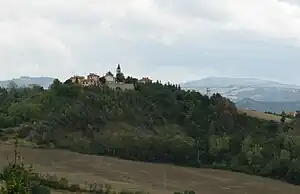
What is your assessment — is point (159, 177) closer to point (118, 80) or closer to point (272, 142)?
point (272, 142)

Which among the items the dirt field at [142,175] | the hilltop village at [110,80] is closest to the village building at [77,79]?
the hilltop village at [110,80]

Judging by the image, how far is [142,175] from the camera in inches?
2501

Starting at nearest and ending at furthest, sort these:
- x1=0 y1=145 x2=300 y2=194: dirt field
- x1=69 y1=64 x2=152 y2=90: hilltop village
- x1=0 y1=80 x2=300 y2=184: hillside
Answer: x1=0 y1=145 x2=300 y2=194: dirt field, x1=0 y1=80 x2=300 y2=184: hillside, x1=69 y1=64 x2=152 y2=90: hilltop village

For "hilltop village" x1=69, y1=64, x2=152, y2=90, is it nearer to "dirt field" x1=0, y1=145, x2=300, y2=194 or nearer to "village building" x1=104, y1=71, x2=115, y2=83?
"village building" x1=104, y1=71, x2=115, y2=83

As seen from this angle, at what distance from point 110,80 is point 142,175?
121 feet

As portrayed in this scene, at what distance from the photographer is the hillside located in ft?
243

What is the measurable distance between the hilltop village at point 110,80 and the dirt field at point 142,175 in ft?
67.8

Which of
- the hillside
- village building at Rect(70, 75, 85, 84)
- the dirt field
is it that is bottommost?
the dirt field

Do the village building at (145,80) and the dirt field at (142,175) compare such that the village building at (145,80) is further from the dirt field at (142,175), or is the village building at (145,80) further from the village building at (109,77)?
the dirt field at (142,175)

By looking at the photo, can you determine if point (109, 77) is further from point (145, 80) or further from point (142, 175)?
point (142, 175)

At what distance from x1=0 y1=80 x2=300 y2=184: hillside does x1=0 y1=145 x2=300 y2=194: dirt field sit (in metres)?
2.90

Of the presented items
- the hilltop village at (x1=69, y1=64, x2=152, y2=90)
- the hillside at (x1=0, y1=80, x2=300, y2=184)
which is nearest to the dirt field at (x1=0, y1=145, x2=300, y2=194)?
the hillside at (x1=0, y1=80, x2=300, y2=184)

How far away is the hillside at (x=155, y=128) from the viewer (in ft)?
243

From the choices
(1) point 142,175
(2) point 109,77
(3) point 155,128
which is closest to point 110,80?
(2) point 109,77
